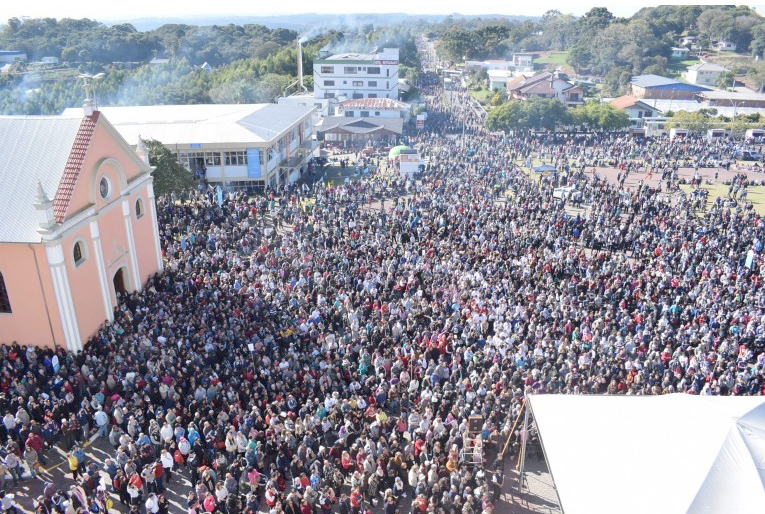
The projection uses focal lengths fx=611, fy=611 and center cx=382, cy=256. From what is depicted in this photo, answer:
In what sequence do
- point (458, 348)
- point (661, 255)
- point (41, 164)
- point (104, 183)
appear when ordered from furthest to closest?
1. point (661, 255)
2. point (104, 183)
3. point (41, 164)
4. point (458, 348)

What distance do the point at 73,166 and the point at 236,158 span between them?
17.7 meters

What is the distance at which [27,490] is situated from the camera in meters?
12.6

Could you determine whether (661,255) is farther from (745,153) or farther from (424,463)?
(745,153)

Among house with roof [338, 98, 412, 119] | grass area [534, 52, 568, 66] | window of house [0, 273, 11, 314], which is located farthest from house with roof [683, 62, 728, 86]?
window of house [0, 273, 11, 314]

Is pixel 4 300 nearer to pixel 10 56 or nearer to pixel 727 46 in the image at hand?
pixel 10 56

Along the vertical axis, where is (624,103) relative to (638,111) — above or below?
above

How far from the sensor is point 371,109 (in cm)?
5588

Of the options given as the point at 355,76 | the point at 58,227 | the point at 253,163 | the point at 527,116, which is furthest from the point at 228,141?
the point at 355,76

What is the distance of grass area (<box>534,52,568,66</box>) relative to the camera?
121562mm

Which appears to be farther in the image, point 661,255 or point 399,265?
point 661,255

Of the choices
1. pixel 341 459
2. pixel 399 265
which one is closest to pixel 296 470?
pixel 341 459

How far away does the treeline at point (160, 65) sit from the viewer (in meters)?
68.8

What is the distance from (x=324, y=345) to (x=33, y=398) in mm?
7048

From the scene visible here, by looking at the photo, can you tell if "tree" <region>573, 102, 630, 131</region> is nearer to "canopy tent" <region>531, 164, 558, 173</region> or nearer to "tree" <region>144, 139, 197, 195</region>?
"canopy tent" <region>531, 164, 558, 173</region>
